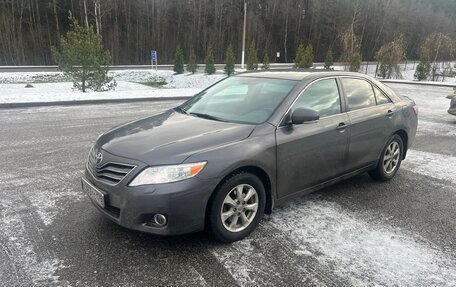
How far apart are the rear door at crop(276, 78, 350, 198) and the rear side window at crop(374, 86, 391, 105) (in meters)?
0.88

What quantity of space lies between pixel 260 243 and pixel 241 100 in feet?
5.25

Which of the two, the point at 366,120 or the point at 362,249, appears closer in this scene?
the point at 362,249

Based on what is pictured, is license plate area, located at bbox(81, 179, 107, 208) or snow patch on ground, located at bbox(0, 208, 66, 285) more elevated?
license plate area, located at bbox(81, 179, 107, 208)

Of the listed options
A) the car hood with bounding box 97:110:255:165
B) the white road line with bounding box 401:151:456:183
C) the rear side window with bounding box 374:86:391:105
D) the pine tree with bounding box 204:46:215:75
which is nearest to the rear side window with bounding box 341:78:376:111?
the rear side window with bounding box 374:86:391:105

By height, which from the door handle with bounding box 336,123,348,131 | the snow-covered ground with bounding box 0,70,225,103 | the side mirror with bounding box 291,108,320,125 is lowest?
the snow-covered ground with bounding box 0,70,225,103

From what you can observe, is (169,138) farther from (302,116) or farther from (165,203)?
(302,116)

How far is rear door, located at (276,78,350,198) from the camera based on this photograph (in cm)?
345

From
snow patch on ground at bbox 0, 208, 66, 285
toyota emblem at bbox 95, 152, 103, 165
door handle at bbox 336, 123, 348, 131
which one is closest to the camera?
snow patch on ground at bbox 0, 208, 66, 285

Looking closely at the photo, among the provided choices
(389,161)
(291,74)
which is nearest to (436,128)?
(389,161)

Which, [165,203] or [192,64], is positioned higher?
[192,64]

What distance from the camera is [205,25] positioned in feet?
146

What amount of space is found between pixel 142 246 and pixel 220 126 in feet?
4.33

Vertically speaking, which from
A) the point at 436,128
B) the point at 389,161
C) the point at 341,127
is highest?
the point at 341,127

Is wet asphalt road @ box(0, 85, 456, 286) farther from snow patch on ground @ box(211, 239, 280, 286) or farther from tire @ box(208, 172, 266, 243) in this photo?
tire @ box(208, 172, 266, 243)
